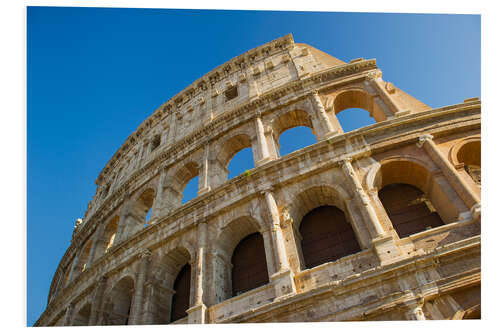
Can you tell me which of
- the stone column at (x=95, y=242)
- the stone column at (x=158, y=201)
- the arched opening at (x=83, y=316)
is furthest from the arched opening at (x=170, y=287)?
the stone column at (x=95, y=242)

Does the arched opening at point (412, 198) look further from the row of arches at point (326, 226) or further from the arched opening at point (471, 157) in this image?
the arched opening at point (471, 157)

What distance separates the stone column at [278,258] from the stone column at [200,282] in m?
1.97

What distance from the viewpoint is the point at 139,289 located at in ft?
33.8

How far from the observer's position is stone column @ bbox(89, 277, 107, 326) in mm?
10930

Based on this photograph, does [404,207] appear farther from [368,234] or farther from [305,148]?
[305,148]

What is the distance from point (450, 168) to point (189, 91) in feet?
46.1

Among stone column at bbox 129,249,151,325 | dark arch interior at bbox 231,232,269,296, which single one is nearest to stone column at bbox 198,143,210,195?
dark arch interior at bbox 231,232,269,296

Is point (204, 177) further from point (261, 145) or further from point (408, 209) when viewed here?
point (408, 209)

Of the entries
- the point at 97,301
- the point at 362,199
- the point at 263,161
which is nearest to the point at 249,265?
the point at 263,161

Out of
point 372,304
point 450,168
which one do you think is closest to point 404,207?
point 450,168

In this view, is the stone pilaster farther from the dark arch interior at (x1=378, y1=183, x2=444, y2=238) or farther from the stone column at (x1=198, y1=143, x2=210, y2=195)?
the stone column at (x1=198, y1=143, x2=210, y2=195)

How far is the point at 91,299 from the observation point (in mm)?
11820

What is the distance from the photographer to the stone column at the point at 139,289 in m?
9.79

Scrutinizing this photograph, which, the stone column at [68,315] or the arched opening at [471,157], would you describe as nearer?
the arched opening at [471,157]
